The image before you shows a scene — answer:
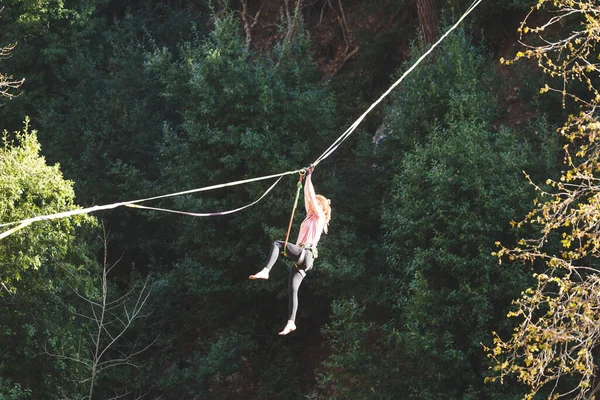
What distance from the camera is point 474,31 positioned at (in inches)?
741

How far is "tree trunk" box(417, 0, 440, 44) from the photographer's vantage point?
1873 centimetres

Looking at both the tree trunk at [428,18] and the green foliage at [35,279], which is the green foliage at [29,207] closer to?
the green foliage at [35,279]

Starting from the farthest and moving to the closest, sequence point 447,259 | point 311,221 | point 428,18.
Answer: point 428,18 → point 447,259 → point 311,221

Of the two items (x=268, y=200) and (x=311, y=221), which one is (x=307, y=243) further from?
(x=268, y=200)

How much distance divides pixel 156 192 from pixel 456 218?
8030 mm

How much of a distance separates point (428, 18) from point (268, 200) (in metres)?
4.64

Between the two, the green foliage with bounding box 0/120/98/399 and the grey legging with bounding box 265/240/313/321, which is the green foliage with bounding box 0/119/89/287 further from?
the grey legging with bounding box 265/240/313/321

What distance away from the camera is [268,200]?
17.5 meters

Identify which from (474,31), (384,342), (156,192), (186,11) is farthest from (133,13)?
(384,342)

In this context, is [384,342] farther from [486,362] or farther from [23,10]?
[23,10]

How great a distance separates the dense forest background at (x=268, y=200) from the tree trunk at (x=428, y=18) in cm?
3

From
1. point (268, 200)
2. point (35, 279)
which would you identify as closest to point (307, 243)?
point (35, 279)

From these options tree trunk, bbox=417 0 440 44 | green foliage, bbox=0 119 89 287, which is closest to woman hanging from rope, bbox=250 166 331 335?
green foliage, bbox=0 119 89 287

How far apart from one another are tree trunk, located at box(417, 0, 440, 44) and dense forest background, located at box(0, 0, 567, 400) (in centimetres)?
3
